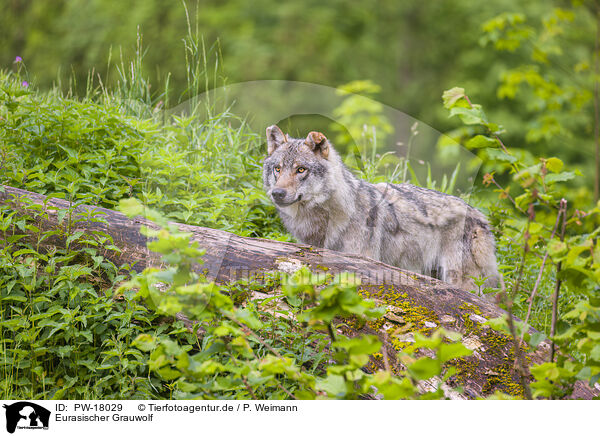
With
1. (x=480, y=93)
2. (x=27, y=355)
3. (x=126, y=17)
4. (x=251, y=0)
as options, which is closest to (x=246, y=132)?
(x=27, y=355)

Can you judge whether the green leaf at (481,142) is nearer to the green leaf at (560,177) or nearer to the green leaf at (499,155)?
the green leaf at (499,155)

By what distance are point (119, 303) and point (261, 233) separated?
1400 mm

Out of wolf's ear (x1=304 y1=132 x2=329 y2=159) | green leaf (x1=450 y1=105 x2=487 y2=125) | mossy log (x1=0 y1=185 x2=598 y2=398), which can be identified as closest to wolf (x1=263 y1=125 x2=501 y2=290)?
wolf's ear (x1=304 y1=132 x2=329 y2=159)

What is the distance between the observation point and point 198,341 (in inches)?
112

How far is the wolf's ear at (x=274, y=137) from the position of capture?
148 inches

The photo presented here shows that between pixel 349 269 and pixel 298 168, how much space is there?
0.88 metres

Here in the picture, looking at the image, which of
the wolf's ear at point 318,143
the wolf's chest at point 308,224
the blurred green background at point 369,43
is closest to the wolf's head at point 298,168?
the wolf's ear at point 318,143

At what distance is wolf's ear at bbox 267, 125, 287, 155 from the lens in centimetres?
376

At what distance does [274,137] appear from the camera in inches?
149

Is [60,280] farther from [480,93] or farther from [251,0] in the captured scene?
[251,0]

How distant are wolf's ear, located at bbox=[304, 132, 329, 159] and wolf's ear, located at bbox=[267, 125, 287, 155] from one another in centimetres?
20

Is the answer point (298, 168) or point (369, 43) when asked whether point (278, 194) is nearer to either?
point (298, 168)

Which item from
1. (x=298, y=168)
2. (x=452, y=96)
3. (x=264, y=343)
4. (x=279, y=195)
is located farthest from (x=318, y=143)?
(x=264, y=343)
